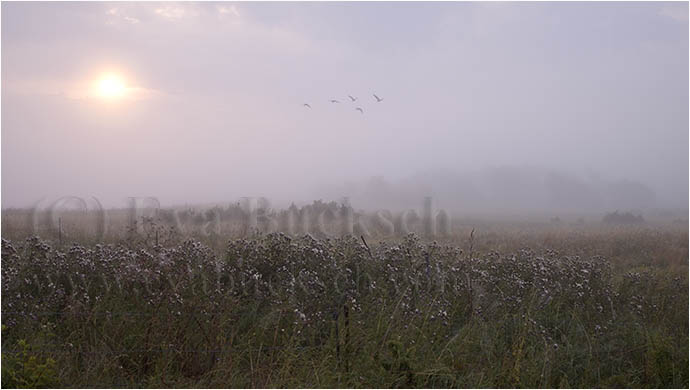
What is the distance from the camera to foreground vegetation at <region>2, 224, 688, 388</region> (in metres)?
5.78

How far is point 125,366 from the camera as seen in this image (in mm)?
5875

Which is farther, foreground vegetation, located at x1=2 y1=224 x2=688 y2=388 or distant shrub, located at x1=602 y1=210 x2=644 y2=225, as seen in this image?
distant shrub, located at x1=602 y1=210 x2=644 y2=225

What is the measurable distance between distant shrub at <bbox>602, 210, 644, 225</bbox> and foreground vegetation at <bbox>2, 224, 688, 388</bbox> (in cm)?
2409

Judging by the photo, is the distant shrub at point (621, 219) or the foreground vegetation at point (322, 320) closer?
the foreground vegetation at point (322, 320)

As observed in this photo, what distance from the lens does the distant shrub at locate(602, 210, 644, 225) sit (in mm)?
31516

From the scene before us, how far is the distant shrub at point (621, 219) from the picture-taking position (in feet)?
103

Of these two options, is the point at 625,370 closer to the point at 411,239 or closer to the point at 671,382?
the point at 671,382

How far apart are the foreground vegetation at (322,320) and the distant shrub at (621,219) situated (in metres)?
24.1

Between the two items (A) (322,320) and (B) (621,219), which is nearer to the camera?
(A) (322,320)

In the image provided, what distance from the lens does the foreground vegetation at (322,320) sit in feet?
19.0

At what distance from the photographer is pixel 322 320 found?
6.64 metres

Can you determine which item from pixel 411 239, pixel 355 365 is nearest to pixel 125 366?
pixel 355 365

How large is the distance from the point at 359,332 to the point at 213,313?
1.53 metres

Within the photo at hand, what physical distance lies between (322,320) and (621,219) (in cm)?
2937
